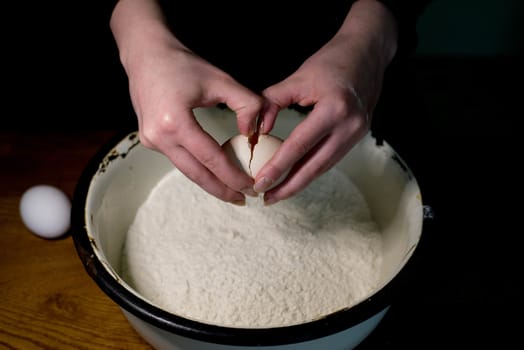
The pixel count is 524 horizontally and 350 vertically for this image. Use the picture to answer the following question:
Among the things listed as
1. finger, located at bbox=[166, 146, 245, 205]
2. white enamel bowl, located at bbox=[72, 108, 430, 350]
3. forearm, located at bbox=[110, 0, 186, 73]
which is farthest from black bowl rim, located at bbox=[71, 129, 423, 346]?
forearm, located at bbox=[110, 0, 186, 73]

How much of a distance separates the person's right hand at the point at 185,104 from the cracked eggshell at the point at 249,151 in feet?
0.10

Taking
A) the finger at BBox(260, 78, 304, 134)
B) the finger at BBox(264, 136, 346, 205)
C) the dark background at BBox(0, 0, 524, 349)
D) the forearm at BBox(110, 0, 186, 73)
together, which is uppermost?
the forearm at BBox(110, 0, 186, 73)

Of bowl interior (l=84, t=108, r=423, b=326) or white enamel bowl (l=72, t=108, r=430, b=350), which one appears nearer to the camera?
white enamel bowl (l=72, t=108, r=430, b=350)

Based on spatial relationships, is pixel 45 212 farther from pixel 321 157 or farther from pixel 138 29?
pixel 321 157

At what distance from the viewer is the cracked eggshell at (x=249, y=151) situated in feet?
2.21

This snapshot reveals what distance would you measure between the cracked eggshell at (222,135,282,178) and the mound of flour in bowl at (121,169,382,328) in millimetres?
141

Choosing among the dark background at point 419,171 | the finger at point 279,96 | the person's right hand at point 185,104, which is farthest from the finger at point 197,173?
the dark background at point 419,171

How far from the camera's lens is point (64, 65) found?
1.09 m

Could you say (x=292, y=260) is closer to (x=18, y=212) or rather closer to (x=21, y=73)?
(x=18, y=212)

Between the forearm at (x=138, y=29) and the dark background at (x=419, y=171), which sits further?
the dark background at (x=419, y=171)

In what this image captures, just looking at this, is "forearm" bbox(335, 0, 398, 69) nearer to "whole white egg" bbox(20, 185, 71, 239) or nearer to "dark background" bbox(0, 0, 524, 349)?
"dark background" bbox(0, 0, 524, 349)

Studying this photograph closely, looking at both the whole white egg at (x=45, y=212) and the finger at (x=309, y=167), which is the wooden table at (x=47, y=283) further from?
the finger at (x=309, y=167)

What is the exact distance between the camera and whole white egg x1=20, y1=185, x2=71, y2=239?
0.81m

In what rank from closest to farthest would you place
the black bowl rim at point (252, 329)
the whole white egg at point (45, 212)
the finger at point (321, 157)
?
the black bowl rim at point (252, 329) → the finger at point (321, 157) → the whole white egg at point (45, 212)
